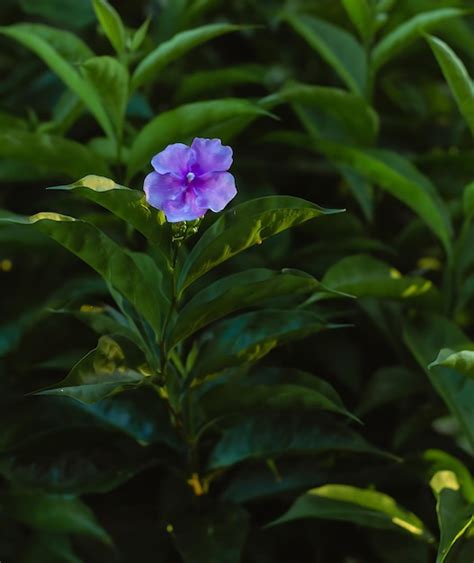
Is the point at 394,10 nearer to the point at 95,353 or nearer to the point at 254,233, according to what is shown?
the point at 254,233

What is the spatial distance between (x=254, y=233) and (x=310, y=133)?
55 cm

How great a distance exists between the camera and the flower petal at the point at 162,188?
0.88 m

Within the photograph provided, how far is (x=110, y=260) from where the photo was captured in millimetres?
962

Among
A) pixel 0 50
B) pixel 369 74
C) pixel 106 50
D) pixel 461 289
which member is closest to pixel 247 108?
pixel 369 74

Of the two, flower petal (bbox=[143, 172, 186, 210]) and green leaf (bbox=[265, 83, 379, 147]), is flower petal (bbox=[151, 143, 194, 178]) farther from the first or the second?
green leaf (bbox=[265, 83, 379, 147])

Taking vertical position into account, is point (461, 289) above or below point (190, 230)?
below

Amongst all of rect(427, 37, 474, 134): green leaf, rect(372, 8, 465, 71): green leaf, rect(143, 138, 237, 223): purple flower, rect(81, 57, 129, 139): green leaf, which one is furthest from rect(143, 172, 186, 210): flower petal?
rect(372, 8, 465, 71): green leaf

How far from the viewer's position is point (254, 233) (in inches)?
36.8

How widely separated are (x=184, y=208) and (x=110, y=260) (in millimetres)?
128

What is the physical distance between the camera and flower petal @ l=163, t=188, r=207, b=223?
0.87m

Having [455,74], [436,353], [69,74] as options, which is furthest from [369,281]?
[69,74]

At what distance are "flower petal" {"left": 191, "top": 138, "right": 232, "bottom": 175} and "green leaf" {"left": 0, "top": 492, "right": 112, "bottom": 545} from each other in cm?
47

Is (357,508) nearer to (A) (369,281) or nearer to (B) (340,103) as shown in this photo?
(A) (369,281)

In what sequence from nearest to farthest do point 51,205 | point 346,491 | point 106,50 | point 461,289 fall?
1. point 346,491
2. point 461,289
3. point 51,205
4. point 106,50
